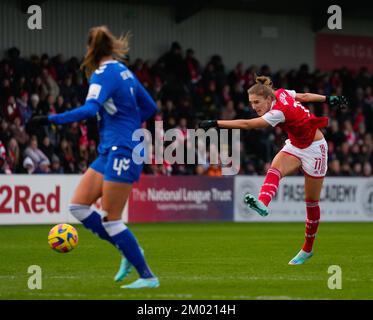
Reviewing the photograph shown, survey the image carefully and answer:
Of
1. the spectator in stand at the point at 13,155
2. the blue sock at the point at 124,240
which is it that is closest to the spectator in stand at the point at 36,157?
the spectator in stand at the point at 13,155

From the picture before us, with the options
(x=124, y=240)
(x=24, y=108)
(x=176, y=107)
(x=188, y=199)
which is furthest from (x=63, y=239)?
(x=176, y=107)

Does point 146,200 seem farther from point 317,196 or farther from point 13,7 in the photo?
point 317,196

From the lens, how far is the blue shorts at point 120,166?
8.78 metres

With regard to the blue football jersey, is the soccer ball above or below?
below

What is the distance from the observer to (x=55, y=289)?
9188 millimetres

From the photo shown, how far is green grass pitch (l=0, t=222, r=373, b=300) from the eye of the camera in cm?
900

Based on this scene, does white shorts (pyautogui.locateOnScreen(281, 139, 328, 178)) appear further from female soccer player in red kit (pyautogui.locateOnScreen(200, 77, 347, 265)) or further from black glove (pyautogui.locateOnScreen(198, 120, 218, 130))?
black glove (pyautogui.locateOnScreen(198, 120, 218, 130))

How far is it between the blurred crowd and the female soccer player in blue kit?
10.2 metres

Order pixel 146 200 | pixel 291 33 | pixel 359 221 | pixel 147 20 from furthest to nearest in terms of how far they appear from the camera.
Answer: pixel 291 33, pixel 147 20, pixel 359 221, pixel 146 200

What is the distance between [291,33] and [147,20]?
6567 mm

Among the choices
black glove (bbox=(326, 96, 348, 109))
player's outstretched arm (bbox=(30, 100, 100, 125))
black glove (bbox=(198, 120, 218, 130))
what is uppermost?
black glove (bbox=(326, 96, 348, 109))

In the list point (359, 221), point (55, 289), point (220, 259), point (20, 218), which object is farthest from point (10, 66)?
point (55, 289)

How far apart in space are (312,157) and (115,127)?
4.10m

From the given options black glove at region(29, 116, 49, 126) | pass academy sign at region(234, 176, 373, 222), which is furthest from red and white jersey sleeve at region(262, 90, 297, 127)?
pass academy sign at region(234, 176, 373, 222)
